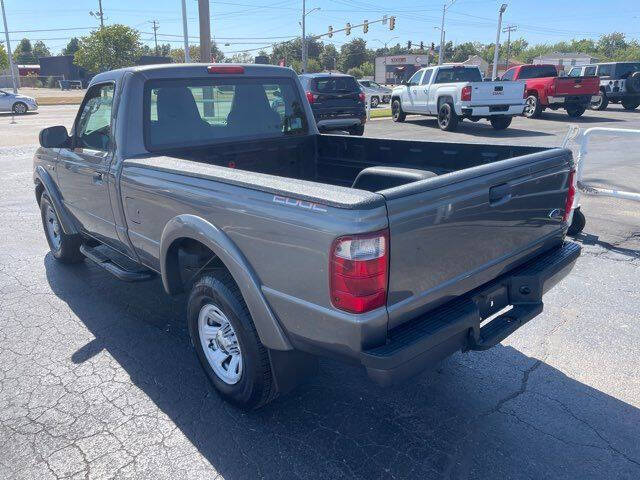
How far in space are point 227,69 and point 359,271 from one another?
266 cm

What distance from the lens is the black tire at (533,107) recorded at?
784 inches

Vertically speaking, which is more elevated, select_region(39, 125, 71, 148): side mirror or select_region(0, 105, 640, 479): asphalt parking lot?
select_region(39, 125, 71, 148): side mirror

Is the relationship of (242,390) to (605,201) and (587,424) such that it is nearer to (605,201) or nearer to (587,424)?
(587,424)

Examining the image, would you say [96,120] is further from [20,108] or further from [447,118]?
[20,108]

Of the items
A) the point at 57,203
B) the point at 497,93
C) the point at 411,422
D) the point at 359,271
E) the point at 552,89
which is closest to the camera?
the point at 359,271

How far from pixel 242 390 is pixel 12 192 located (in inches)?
326

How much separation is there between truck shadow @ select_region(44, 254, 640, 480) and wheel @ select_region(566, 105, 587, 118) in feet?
62.7

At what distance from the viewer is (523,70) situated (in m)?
20.2

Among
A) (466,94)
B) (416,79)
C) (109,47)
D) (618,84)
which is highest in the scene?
(109,47)

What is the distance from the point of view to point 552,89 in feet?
61.6

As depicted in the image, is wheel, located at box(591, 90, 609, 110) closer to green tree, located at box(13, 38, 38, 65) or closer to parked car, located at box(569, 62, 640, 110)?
parked car, located at box(569, 62, 640, 110)

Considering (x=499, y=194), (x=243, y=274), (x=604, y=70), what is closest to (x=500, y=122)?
(x=604, y=70)

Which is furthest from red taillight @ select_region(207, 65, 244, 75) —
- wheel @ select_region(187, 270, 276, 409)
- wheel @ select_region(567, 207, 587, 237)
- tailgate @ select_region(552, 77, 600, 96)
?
tailgate @ select_region(552, 77, 600, 96)

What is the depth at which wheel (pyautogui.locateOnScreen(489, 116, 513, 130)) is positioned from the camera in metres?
16.9
